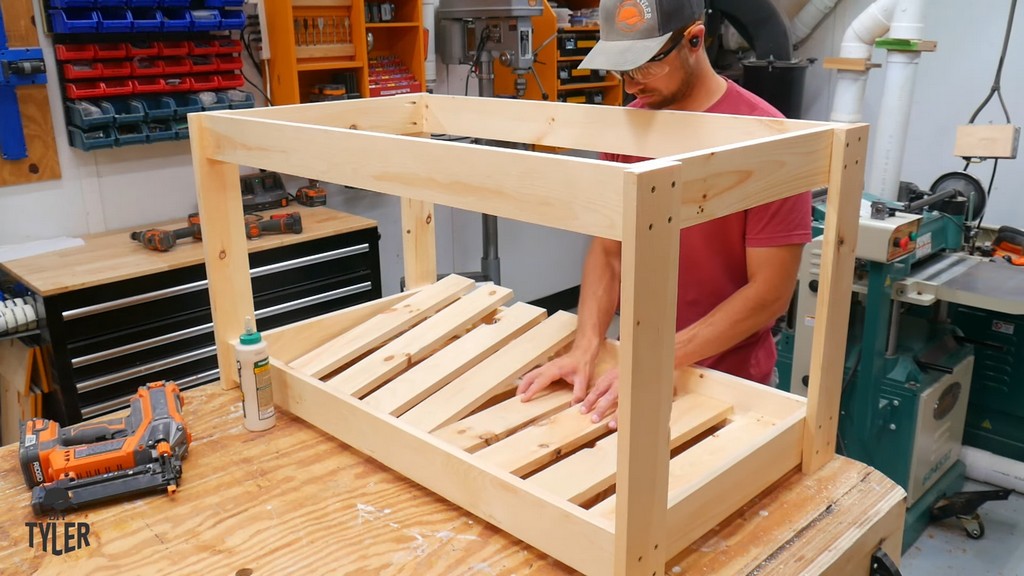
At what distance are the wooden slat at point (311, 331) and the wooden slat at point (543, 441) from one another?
536mm

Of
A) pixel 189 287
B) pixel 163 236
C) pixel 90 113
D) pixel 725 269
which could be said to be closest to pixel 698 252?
pixel 725 269

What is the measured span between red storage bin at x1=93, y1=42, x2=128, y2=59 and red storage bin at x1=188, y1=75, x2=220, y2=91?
8.6 inches

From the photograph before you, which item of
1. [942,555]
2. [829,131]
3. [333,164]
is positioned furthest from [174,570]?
[942,555]

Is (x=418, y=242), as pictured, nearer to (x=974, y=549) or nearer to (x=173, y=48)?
(x=173, y=48)

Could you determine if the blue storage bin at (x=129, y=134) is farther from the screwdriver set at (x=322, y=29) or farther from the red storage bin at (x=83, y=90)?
the screwdriver set at (x=322, y=29)

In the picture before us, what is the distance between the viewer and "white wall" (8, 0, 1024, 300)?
278cm

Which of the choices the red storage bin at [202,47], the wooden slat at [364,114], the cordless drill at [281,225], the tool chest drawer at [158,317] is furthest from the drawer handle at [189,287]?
the red storage bin at [202,47]

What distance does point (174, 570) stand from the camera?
999 mm

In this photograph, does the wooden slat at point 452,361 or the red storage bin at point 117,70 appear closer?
the wooden slat at point 452,361

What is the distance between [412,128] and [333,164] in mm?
622

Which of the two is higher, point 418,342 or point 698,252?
point 698,252

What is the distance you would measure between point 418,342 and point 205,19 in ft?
5.64

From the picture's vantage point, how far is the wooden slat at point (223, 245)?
144 centimetres

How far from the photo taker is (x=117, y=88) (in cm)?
261
